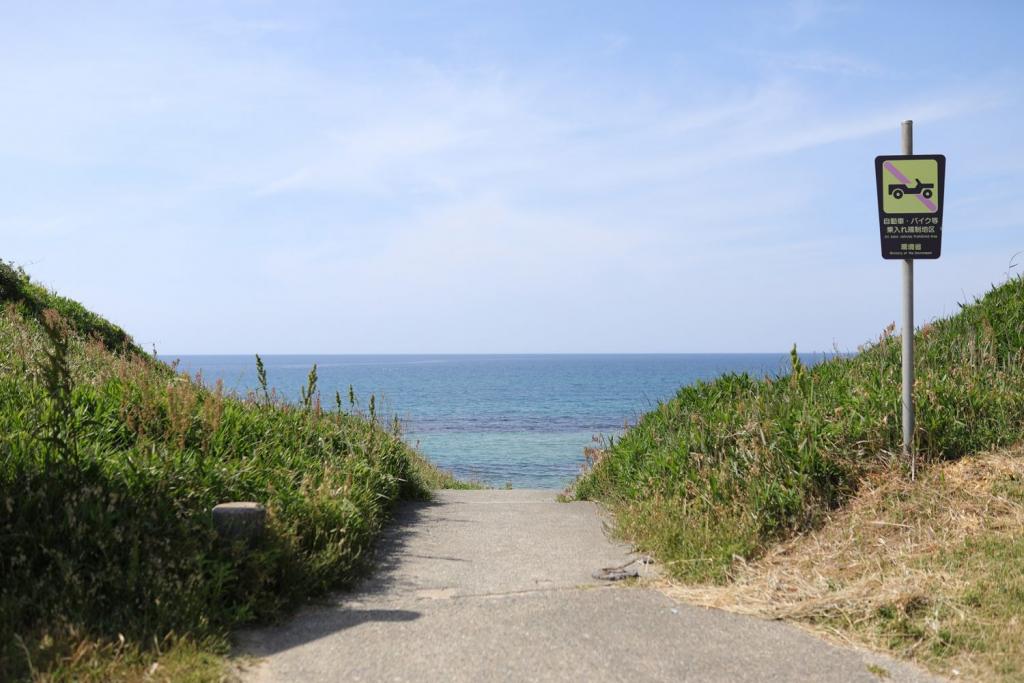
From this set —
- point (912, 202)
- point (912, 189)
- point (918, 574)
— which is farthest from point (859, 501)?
point (912, 189)

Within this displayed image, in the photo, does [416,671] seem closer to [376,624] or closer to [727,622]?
[376,624]

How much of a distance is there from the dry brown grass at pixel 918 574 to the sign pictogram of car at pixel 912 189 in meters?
2.81

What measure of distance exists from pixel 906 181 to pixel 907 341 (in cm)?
165

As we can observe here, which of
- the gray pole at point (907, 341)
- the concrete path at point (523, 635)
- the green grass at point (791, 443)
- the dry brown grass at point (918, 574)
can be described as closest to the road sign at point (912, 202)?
the gray pole at point (907, 341)

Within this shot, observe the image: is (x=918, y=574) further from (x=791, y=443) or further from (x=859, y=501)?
(x=791, y=443)

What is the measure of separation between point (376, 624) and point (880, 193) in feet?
21.3

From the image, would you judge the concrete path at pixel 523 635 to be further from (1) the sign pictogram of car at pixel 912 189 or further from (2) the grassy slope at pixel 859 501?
(1) the sign pictogram of car at pixel 912 189

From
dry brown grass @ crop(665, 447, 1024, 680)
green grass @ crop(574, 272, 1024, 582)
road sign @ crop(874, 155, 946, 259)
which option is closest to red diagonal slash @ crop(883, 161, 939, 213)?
road sign @ crop(874, 155, 946, 259)

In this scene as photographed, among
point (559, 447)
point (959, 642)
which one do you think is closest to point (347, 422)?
point (959, 642)

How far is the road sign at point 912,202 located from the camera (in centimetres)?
825

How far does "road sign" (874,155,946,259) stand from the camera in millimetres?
8250

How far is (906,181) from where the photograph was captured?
8289 millimetres

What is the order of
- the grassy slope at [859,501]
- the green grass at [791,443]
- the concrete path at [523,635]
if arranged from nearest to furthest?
the concrete path at [523,635] → the grassy slope at [859,501] → the green grass at [791,443]

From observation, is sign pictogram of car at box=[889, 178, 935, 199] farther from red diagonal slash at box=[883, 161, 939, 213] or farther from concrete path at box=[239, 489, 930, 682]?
concrete path at box=[239, 489, 930, 682]
